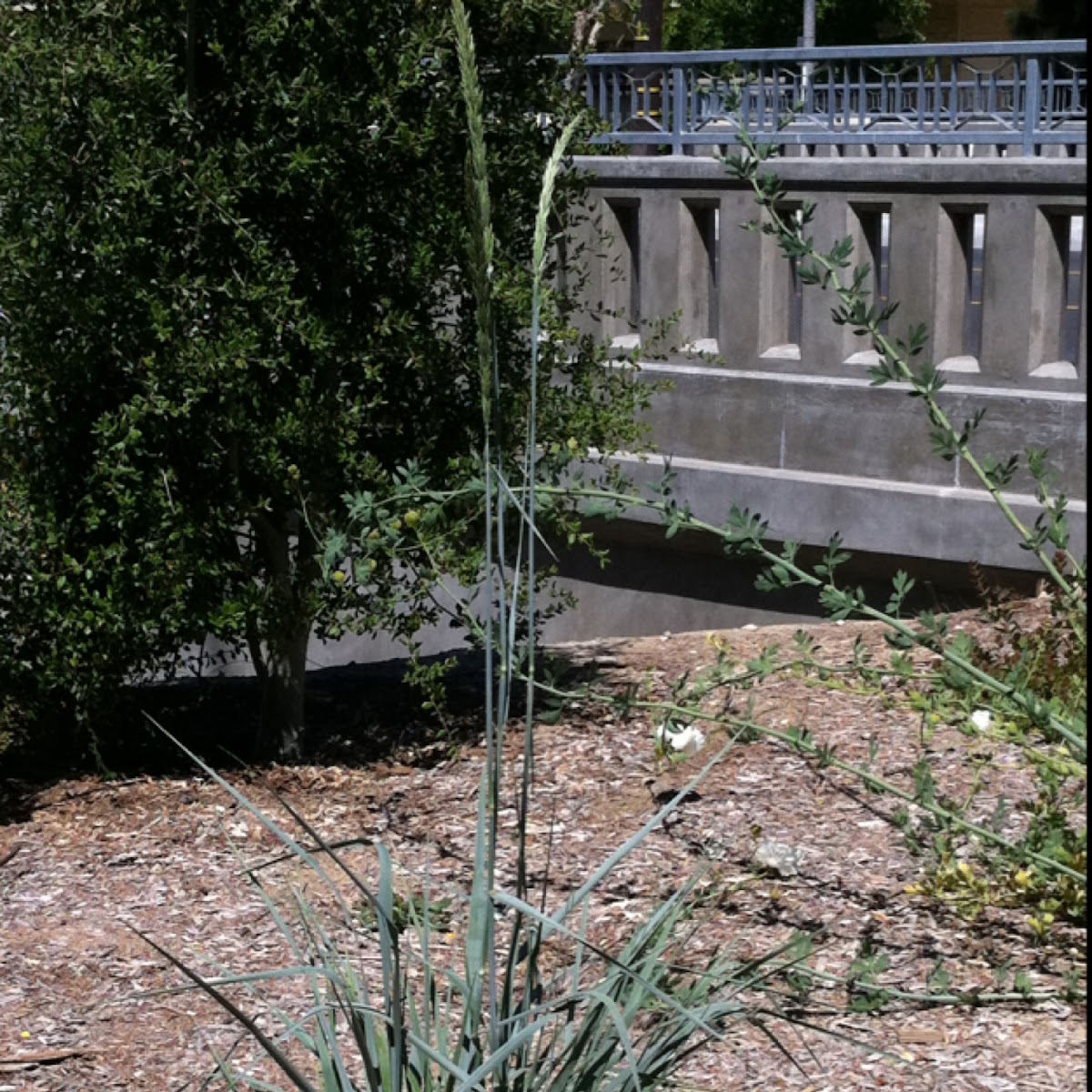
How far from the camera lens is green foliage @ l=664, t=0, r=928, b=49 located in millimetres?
44844

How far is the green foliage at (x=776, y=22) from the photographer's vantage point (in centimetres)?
4484

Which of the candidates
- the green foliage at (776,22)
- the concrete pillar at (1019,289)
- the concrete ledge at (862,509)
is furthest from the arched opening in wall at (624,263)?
the green foliage at (776,22)

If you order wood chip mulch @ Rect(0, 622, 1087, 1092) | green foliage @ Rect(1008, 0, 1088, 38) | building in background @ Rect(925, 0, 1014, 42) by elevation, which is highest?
building in background @ Rect(925, 0, 1014, 42)

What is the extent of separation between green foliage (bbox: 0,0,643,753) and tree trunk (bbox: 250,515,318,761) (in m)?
0.02

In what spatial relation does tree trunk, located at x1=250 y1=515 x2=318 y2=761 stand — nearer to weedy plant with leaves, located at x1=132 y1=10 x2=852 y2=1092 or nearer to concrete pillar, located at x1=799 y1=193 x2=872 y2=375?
weedy plant with leaves, located at x1=132 y1=10 x2=852 y2=1092

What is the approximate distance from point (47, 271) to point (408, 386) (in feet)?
3.62

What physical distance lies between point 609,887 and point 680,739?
1.32 feet

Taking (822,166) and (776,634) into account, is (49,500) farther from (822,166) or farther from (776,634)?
(822,166)

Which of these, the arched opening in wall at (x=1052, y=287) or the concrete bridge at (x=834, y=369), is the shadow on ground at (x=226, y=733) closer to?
the concrete bridge at (x=834, y=369)

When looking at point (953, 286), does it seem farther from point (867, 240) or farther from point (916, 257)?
point (867, 240)

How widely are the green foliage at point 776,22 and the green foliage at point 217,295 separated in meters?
40.1

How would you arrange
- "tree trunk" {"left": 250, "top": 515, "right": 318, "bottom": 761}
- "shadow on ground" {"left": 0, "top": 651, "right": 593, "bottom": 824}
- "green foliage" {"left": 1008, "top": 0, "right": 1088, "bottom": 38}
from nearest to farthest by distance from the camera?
1. "tree trunk" {"left": 250, "top": 515, "right": 318, "bottom": 761}
2. "shadow on ground" {"left": 0, "top": 651, "right": 593, "bottom": 824}
3. "green foliage" {"left": 1008, "top": 0, "right": 1088, "bottom": 38}

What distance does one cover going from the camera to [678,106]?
30.0 ft

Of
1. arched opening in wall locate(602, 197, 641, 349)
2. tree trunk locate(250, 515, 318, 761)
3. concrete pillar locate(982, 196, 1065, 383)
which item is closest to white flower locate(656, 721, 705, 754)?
tree trunk locate(250, 515, 318, 761)
